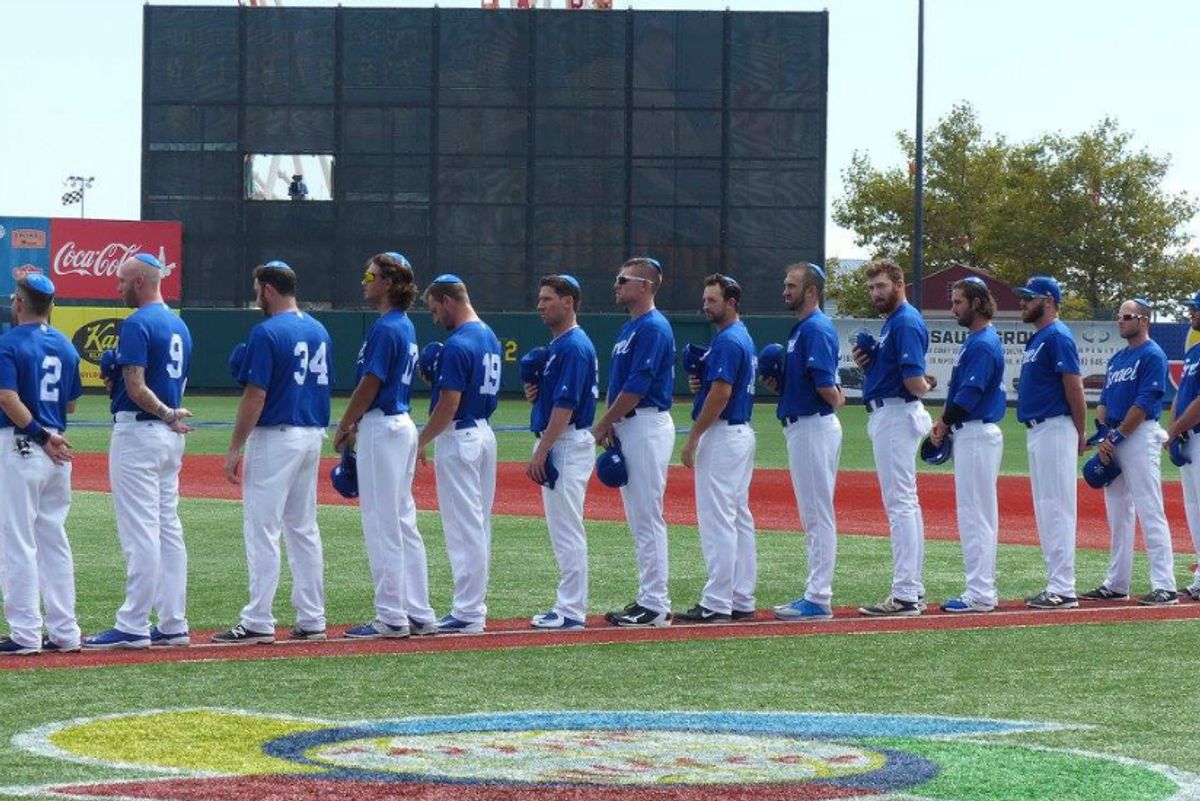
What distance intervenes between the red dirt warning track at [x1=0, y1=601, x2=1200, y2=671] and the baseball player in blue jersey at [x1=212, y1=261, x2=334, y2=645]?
32cm

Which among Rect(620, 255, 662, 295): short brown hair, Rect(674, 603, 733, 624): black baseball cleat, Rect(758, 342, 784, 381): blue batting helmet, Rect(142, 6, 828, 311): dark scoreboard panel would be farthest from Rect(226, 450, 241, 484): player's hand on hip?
Rect(142, 6, 828, 311): dark scoreboard panel

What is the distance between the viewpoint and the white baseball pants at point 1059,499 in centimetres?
1131

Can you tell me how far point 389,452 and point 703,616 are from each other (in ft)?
6.65

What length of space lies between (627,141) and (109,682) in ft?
115

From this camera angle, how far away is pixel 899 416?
36.0 ft

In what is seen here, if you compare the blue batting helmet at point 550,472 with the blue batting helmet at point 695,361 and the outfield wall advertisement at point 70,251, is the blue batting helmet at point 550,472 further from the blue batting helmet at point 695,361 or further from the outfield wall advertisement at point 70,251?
the outfield wall advertisement at point 70,251

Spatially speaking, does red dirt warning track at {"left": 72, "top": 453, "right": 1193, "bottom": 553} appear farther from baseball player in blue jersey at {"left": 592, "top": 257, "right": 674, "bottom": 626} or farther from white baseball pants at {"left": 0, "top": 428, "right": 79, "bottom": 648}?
white baseball pants at {"left": 0, "top": 428, "right": 79, "bottom": 648}

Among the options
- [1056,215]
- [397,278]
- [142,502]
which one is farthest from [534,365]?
[1056,215]

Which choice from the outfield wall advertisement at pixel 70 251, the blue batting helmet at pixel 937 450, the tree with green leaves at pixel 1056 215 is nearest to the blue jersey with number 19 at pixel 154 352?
the blue batting helmet at pixel 937 450

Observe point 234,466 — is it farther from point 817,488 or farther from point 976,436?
point 976,436

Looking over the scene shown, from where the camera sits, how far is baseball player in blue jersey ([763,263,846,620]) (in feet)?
35.1

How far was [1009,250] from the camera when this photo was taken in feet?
235

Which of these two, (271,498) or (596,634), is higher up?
(271,498)

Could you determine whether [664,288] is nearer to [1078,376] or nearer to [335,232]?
[335,232]
